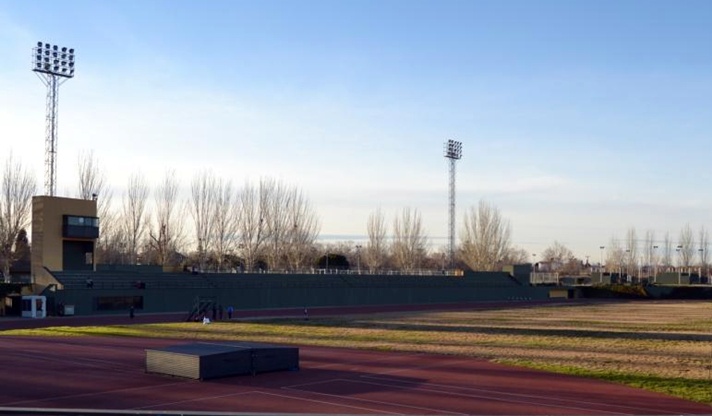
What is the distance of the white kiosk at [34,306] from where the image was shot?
53000 millimetres

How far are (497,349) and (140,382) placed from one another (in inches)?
606

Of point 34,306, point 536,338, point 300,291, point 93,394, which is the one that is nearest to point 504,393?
point 93,394

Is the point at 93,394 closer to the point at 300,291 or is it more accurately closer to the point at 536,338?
the point at 536,338

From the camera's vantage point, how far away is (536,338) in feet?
119

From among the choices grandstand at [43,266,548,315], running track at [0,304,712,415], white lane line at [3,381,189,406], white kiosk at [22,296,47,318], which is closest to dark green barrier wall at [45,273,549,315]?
grandstand at [43,266,548,315]

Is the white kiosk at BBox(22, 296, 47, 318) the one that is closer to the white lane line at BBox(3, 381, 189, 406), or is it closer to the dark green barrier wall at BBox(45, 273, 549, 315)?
the dark green barrier wall at BBox(45, 273, 549, 315)

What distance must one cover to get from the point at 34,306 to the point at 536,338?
1383 inches

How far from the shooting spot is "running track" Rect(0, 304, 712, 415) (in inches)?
731

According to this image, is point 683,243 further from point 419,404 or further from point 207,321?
point 419,404

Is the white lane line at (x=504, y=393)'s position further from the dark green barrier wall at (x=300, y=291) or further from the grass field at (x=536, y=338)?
the dark green barrier wall at (x=300, y=291)

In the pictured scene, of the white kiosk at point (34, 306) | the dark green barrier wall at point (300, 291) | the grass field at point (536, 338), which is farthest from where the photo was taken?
the dark green barrier wall at point (300, 291)

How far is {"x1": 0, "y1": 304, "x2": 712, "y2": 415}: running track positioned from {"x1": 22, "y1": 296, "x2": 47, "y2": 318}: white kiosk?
82.6 feet

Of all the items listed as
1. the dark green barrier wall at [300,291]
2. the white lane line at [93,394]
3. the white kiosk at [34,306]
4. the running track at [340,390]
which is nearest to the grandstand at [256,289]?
the dark green barrier wall at [300,291]

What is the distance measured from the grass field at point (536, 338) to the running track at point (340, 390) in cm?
186
